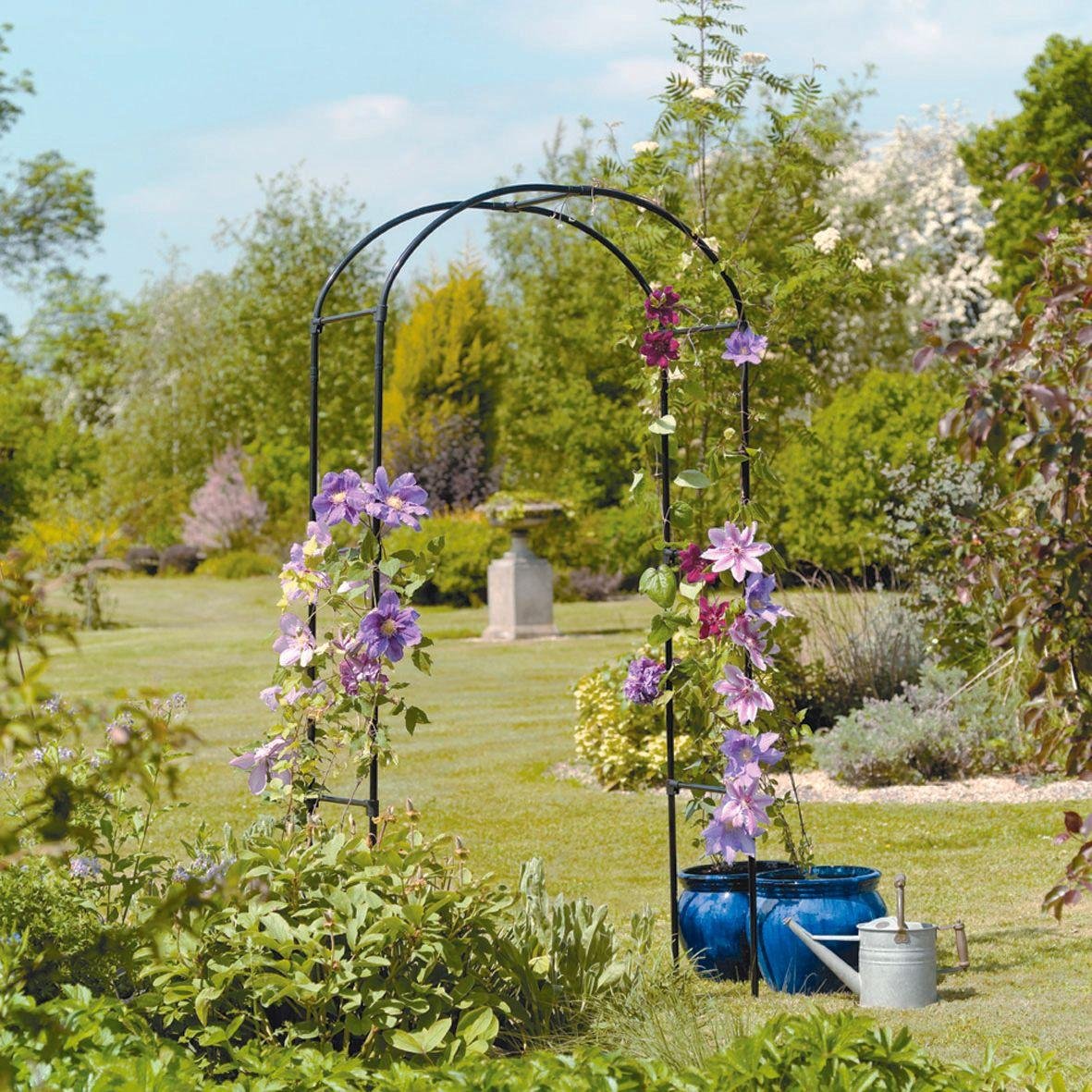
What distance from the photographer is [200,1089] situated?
267 centimetres

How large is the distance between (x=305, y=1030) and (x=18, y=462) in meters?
16.4

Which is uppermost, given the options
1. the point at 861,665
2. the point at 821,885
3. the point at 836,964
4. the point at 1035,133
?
the point at 1035,133

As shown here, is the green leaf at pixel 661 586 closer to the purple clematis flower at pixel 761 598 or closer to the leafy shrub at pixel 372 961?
the purple clematis flower at pixel 761 598

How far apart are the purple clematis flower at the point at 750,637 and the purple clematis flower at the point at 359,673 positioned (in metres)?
0.97

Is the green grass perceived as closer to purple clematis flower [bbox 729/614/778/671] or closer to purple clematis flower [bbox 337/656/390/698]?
purple clematis flower [bbox 337/656/390/698]

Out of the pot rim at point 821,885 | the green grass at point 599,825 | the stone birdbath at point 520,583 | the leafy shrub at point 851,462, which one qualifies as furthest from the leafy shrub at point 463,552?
the pot rim at point 821,885

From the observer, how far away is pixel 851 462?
60.2 feet

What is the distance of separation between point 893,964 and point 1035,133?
2277 centimetres

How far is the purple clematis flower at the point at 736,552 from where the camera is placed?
4031mm

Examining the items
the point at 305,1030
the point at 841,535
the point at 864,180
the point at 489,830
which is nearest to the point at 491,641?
the point at 841,535

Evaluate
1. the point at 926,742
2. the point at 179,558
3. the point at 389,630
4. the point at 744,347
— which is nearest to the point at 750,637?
the point at 744,347

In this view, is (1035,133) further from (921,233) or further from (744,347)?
(744,347)

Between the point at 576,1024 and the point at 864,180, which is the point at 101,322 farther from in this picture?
the point at 576,1024

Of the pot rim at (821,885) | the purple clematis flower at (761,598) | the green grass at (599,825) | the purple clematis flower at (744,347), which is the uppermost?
the purple clematis flower at (744,347)
